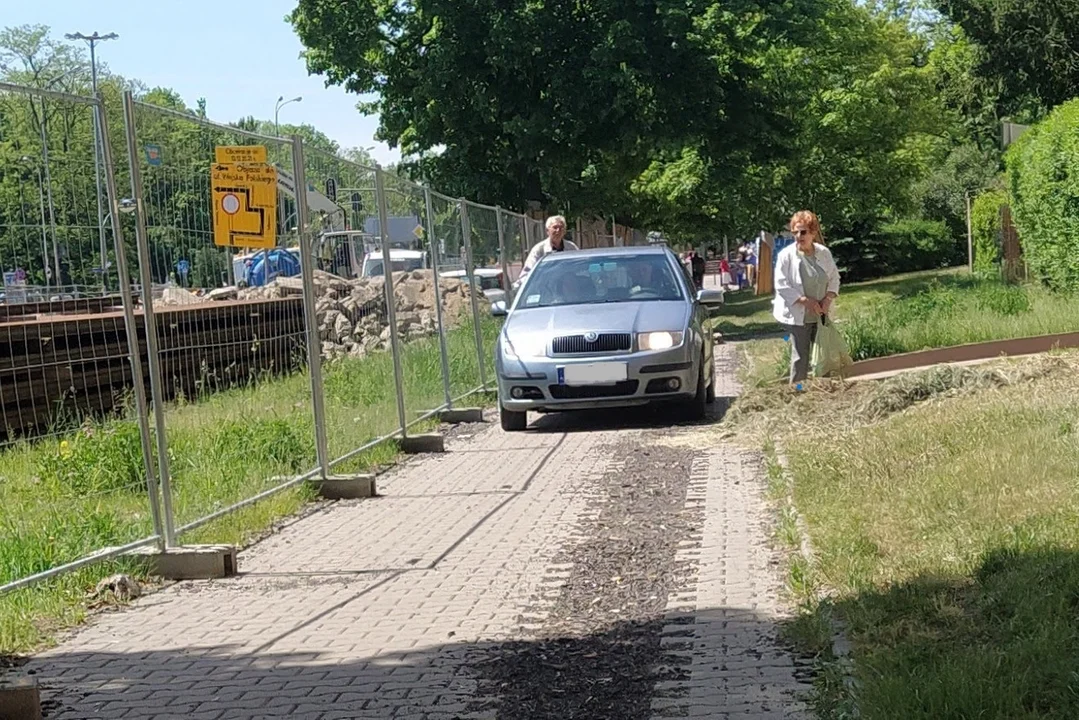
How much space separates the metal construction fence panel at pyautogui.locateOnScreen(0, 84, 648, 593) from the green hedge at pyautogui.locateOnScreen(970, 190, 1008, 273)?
22.8 metres

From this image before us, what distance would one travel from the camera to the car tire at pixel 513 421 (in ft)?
47.1

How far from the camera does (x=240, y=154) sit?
9.48 meters

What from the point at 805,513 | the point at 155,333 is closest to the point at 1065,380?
the point at 805,513

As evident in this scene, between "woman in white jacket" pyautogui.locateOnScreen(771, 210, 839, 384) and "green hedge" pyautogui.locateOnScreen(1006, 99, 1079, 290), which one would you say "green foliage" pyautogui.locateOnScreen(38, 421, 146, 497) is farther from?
"green hedge" pyautogui.locateOnScreen(1006, 99, 1079, 290)

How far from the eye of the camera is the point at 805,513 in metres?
8.05

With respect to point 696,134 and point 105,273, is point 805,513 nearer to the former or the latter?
point 105,273

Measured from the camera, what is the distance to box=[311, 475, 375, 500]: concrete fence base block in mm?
10641

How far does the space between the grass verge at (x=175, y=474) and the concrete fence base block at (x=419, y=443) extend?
0.17 metres

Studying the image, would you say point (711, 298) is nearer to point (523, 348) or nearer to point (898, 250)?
point (523, 348)

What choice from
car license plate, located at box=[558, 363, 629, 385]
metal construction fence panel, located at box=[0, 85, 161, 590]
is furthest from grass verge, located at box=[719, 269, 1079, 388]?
metal construction fence panel, located at box=[0, 85, 161, 590]

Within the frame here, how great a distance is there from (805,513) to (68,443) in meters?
3.80

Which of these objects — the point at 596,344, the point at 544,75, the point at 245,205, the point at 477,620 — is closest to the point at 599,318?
the point at 596,344

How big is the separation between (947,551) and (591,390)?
24.0 feet

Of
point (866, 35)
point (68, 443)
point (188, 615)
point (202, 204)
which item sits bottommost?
point (188, 615)
